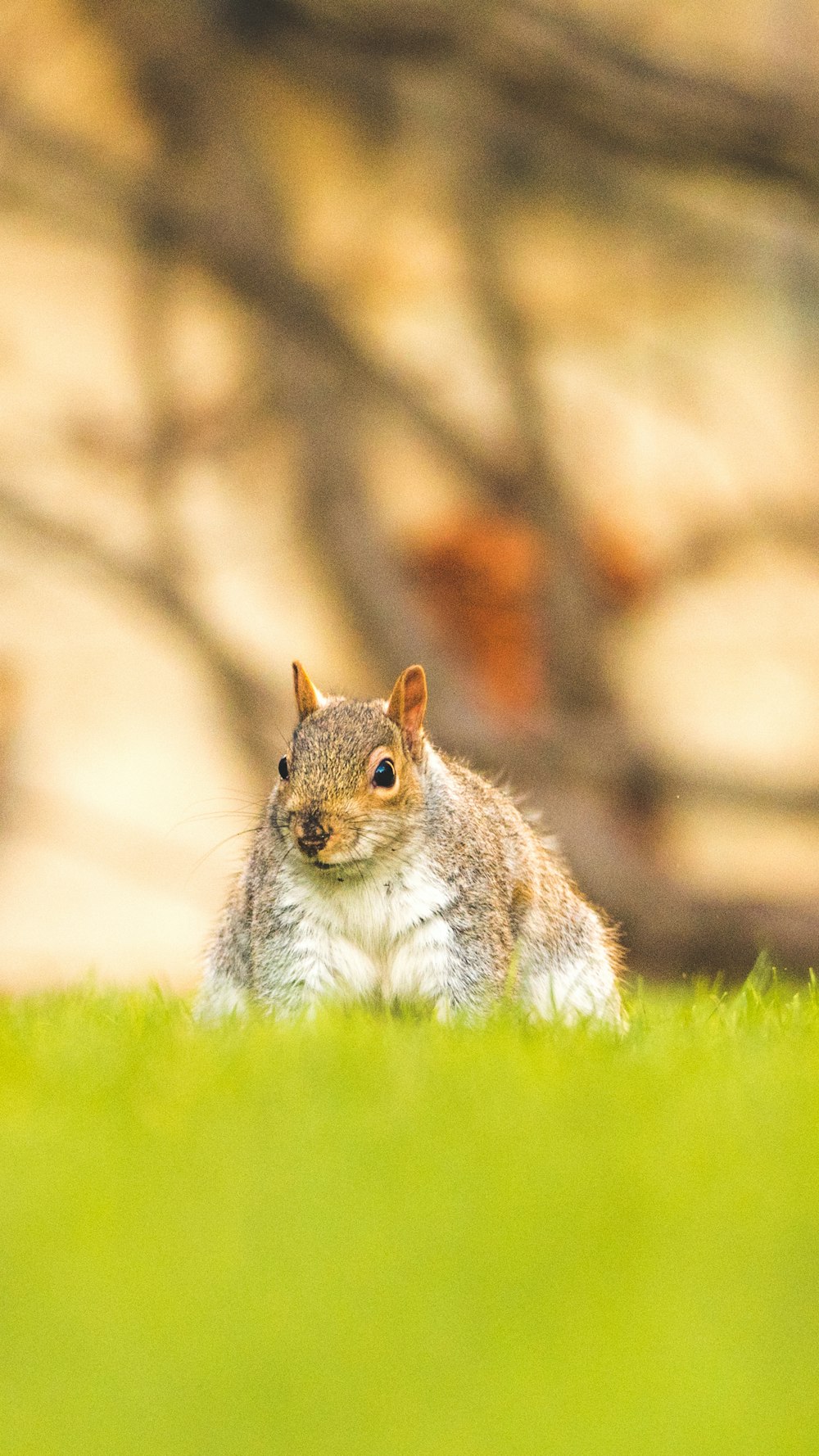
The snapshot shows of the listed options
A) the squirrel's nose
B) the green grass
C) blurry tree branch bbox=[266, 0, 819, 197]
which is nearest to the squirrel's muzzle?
the squirrel's nose

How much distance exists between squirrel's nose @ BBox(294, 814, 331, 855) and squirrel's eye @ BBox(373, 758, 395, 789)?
16 centimetres

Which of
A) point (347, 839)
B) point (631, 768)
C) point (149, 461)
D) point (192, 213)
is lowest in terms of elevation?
point (347, 839)

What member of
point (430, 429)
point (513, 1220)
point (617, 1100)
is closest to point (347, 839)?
point (617, 1100)

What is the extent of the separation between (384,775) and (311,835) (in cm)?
22

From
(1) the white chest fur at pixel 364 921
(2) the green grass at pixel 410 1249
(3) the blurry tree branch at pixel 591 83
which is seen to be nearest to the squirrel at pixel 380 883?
(1) the white chest fur at pixel 364 921

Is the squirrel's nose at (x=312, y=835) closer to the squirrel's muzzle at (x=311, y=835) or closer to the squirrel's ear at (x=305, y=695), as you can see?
the squirrel's muzzle at (x=311, y=835)

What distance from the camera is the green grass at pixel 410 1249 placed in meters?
1.40

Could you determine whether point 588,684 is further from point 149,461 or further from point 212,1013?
point 212,1013

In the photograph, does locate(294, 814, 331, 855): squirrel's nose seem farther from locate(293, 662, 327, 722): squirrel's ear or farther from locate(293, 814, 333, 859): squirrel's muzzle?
locate(293, 662, 327, 722): squirrel's ear

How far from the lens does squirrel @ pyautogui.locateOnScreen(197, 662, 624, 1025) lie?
3078mm

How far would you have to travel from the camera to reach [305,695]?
3.32 m

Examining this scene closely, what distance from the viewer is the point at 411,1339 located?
153 centimetres

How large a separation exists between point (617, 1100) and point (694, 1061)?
307mm

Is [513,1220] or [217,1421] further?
[513,1220]
